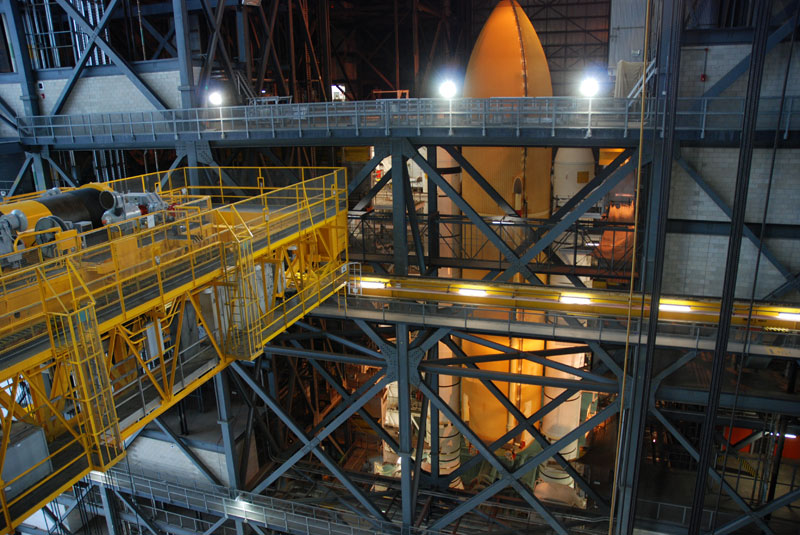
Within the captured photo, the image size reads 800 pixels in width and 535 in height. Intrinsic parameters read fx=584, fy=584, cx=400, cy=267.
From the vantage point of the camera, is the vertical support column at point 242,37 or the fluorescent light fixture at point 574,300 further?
the vertical support column at point 242,37

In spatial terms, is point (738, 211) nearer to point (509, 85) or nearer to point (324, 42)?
point (509, 85)

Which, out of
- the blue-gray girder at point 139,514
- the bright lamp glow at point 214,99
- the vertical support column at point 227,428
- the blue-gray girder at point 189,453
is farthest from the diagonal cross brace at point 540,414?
the bright lamp glow at point 214,99

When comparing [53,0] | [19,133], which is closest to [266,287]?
[19,133]

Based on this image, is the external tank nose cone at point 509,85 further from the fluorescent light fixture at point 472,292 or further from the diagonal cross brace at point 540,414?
the diagonal cross brace at point 540,414

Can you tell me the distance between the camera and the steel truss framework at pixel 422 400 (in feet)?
48.8

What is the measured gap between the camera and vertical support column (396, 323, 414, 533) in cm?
1647

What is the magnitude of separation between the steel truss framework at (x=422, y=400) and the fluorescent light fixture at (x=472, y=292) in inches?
46.9

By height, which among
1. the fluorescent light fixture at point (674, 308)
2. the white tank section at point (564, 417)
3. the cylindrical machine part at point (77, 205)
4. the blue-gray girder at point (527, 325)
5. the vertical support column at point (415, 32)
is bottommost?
the white tank section at point (564, 417)

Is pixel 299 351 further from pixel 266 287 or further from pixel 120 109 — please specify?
pixel 120 109

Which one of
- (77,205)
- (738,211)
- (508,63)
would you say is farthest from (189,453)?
(738,211)

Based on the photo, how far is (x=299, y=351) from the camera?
17.8 m

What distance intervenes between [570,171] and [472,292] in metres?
17.3

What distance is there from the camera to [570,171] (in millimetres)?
32094

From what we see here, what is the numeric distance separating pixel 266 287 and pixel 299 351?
3.95 meters
